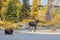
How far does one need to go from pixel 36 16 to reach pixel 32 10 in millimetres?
170

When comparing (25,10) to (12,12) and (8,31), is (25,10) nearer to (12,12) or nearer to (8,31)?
(12,12)

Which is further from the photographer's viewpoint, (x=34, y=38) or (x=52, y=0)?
(x=52, y=0)

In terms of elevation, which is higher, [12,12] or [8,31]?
[12,12]

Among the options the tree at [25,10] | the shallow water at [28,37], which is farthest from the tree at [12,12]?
the shallow water at [28,37]

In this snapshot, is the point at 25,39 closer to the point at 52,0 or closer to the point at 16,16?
the point at 16,16

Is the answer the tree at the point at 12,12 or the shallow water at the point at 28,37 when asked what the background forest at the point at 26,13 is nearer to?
the tree at the point at 12,12

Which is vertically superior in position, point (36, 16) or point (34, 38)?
point (36, 16)

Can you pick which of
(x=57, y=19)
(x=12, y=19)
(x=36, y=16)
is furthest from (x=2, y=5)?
(x=57, y=19)

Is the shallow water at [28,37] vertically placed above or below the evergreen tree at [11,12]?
below

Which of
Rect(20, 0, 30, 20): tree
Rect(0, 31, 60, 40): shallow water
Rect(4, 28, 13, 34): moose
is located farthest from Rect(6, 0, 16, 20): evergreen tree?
Rect(0, 31, 60, 40): shallow water

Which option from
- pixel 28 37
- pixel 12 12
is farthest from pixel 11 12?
pixel 28 37

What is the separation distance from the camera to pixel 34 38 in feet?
19.9

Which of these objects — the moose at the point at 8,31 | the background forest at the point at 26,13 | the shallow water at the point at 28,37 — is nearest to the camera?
the shallow water at the point at 28,37

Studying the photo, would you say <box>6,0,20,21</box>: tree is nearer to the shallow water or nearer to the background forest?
the background forest
